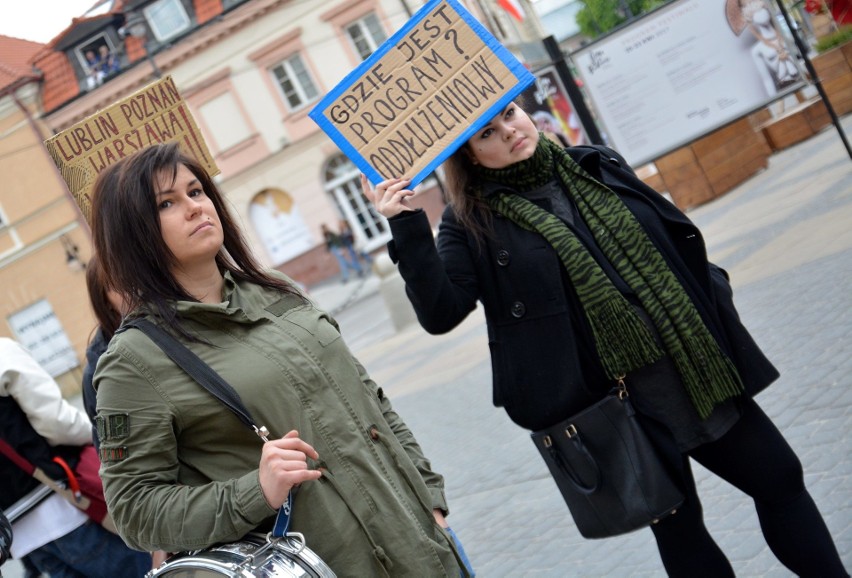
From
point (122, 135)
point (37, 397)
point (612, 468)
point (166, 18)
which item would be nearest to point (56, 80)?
point (166, 18)

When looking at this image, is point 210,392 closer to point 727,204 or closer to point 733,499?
point 733,499

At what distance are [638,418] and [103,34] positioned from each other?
35164 millimetres

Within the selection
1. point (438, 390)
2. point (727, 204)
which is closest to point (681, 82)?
point (438, 390)

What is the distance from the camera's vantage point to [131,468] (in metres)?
2.32

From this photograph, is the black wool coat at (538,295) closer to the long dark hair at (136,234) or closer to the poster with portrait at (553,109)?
the long dark hair at (136,234)

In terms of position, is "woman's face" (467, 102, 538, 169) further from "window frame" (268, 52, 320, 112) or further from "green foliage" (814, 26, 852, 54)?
"window frame" (268, 52, 320, 112)

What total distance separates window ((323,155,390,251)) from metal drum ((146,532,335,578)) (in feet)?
103

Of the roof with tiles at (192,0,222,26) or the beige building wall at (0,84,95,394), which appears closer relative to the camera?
the beige building wall at (0,84,95,394)

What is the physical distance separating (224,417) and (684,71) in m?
8.39

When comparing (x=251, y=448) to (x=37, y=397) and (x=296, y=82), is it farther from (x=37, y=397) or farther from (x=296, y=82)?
(x=296, y=82)

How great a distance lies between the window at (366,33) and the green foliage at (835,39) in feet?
49.5

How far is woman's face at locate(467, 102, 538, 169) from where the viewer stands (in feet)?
10.3

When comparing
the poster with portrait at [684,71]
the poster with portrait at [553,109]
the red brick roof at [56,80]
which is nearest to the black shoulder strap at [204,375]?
the poster with portrait at [684,71]

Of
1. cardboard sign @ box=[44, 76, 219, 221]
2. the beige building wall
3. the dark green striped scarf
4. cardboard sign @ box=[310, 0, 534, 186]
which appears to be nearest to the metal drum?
the dark green striped scarf
